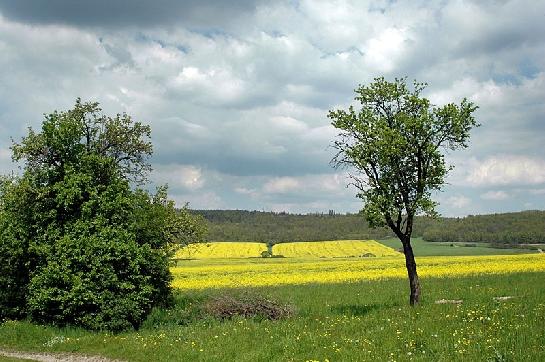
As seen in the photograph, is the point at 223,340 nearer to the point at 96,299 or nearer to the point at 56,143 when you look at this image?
the point at 96,299

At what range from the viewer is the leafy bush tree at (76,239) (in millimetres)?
24891

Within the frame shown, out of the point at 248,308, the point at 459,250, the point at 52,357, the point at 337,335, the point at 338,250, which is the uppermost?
the point at 337,335

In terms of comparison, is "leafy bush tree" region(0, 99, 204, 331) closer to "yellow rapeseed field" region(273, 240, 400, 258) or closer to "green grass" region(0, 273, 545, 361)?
"green grass" region(0, 273, 545, 361)

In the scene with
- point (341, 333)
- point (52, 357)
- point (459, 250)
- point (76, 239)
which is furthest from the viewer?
point (459, 250)

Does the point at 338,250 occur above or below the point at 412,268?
below

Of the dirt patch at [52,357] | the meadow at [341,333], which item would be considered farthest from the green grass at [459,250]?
the dirt patch at [52,357]

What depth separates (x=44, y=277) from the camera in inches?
985

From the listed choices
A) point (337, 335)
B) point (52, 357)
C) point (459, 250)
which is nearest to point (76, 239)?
point (52, 357)

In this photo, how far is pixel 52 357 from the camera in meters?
20.3

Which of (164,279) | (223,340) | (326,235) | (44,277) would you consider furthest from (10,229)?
(326,235)

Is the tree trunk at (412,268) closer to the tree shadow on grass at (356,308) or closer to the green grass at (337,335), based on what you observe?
the green grass at (337,335)

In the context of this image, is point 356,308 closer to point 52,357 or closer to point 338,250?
point 52,357

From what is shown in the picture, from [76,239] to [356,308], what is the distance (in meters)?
15.3

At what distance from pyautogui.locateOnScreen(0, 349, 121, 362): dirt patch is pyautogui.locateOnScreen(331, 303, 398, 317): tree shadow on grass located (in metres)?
12.4
